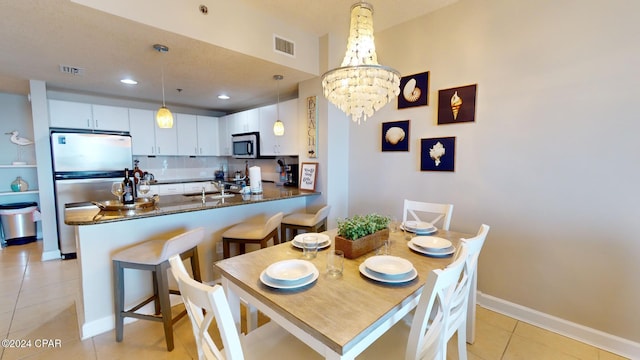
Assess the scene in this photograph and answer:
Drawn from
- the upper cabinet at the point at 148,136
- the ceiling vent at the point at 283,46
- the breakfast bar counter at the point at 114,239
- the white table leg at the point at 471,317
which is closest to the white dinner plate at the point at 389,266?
the white table leg at the point at 471,317

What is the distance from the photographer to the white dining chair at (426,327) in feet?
3.18

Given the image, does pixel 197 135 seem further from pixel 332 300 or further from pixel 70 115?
pixel 332 300

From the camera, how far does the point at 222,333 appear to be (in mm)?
820

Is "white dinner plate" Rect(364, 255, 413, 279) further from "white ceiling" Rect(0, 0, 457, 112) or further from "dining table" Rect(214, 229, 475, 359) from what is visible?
"white ceiling" Rect(0, 0, 457, 112)

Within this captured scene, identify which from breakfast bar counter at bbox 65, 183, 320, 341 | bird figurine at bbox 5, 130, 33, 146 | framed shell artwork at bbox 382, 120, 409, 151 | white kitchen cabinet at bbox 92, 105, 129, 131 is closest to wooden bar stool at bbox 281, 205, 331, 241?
breakfast bar counter at bbox 65, 183, 320, 341

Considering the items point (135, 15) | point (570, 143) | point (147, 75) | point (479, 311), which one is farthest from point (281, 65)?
point (479, 311)

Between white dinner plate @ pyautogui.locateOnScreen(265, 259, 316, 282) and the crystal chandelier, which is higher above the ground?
the crystal chandelier

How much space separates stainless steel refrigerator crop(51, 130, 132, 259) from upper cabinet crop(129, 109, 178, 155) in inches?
16.5

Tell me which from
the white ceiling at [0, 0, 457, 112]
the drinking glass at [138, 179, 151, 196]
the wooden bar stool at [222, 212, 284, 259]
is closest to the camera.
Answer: the white ceiling at [0, 0, 457, 112]

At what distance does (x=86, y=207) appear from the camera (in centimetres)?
225

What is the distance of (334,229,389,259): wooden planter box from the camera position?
1537 millimetres

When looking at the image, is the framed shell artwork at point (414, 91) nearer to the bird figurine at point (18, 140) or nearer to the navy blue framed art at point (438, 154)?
the navy blue framed art at point (438, 154)

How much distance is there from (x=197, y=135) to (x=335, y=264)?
15.6 feet

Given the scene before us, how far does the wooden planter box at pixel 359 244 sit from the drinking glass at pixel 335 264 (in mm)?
152
